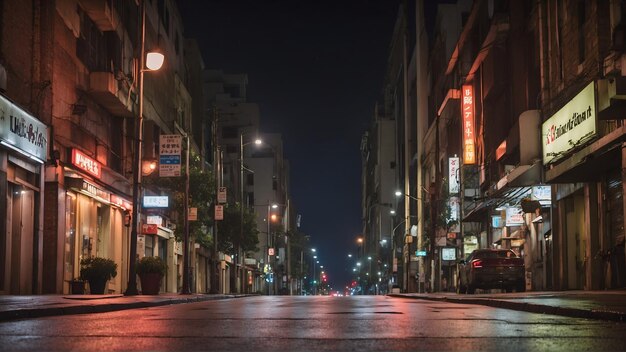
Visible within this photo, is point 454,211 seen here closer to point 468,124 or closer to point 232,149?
point 468,124

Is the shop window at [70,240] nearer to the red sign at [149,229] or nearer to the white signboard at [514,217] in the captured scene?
the red sign at [149,229]

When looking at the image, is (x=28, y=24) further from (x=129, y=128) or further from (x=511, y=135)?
(x=511, y=135)

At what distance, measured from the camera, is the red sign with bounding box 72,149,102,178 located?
2710 cm

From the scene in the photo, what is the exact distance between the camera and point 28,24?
996 inches

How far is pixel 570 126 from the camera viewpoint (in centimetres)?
2388

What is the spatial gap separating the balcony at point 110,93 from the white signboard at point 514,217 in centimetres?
1843

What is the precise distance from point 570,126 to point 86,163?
16.8 m

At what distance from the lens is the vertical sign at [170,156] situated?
99.6 feet

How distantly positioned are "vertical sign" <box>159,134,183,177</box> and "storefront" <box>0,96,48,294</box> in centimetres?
591

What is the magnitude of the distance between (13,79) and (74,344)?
18.0 metres

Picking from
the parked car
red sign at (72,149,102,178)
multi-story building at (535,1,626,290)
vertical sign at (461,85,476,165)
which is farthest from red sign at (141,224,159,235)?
multi-story building at (535,1,626,290)

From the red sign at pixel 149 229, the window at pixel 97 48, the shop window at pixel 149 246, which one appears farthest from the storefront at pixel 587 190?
the shop window at pixel 149 246

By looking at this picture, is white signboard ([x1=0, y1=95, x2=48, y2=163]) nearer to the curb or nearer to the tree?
the curb

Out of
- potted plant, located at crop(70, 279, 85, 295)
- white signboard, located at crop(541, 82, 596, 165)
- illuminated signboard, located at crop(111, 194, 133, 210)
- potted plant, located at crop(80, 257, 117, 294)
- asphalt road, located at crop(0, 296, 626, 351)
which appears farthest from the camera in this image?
illuminated signboard, located at crop(111, 194, 133, 210)
